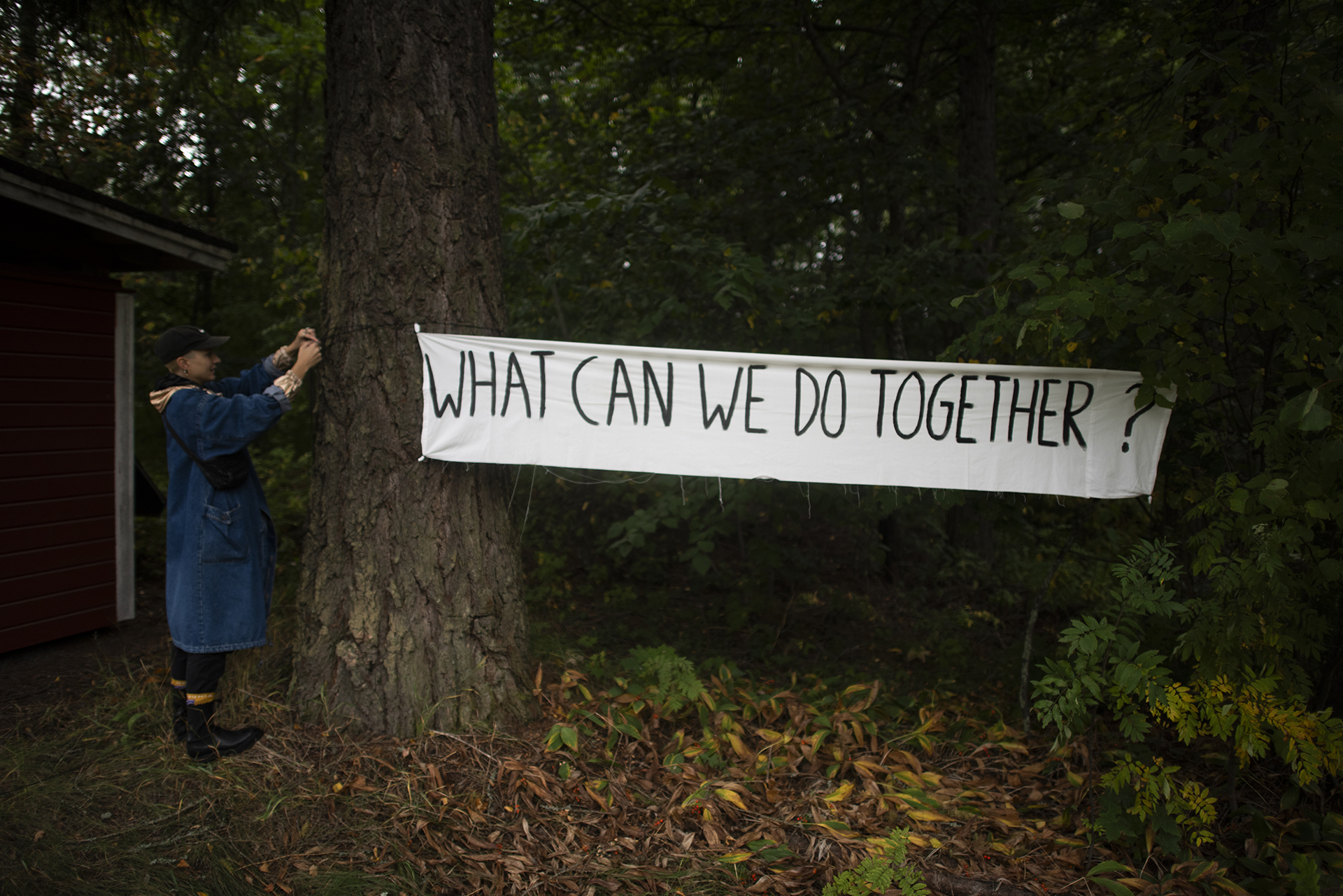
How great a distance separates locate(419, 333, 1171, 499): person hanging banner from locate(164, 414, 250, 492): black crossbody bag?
0.81 m

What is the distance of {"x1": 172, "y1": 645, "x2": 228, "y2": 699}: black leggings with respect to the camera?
3195mm

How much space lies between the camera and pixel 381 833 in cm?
284

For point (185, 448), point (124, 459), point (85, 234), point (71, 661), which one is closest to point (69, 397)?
point (124, 459)

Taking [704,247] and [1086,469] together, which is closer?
[1086,469]

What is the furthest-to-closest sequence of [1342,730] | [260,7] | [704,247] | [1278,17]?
[260,7]
[704,247]
[1278,17]
[1342,730]

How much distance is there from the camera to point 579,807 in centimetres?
309

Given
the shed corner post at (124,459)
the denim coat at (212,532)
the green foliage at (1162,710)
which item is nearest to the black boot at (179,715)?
the denim coat at (212,532)

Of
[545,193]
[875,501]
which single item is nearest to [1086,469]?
[875,501]

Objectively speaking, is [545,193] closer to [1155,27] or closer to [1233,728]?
[1155,27]

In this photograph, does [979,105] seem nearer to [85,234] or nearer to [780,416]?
[780,416]

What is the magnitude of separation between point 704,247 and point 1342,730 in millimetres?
3648

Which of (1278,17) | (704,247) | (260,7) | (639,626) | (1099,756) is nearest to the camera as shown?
(1278,17)

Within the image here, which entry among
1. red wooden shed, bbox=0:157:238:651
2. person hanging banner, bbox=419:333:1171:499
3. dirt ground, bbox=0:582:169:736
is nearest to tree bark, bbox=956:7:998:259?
person hanging banner, bbox=419:333:1171:499

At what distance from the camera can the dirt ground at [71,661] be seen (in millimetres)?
3799
